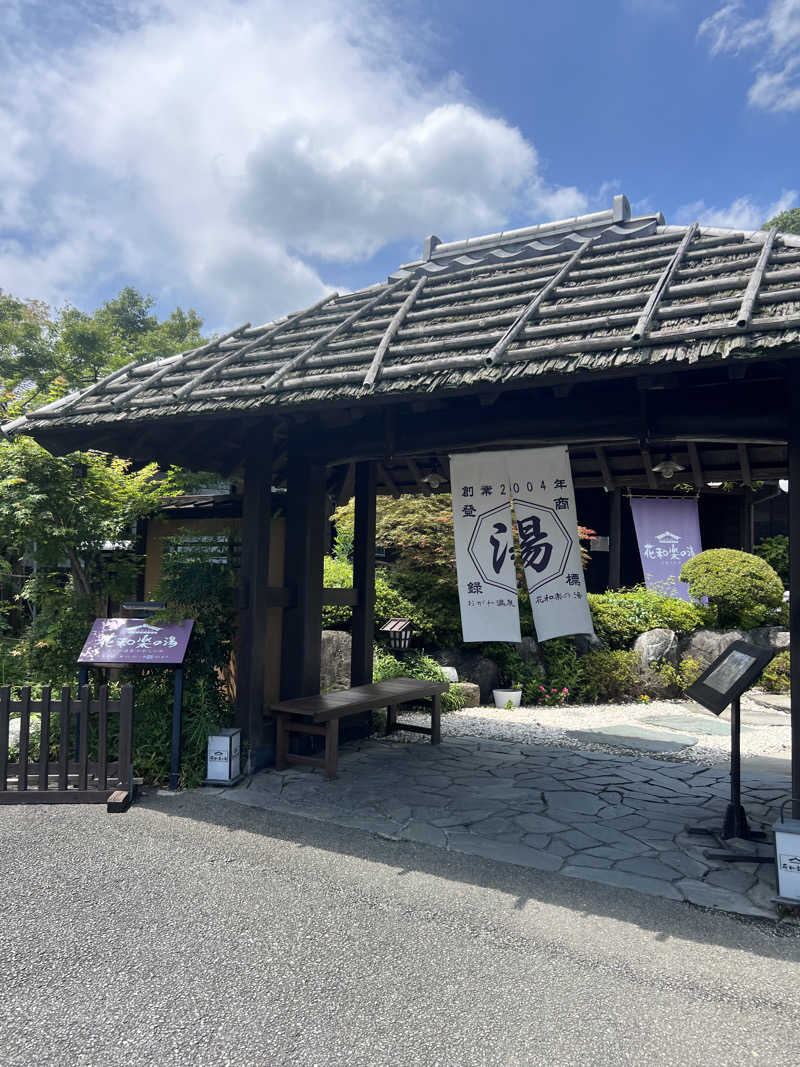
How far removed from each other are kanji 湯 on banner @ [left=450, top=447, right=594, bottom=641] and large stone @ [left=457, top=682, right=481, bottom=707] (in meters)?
5.11

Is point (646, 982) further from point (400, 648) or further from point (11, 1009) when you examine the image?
point (400, 648)

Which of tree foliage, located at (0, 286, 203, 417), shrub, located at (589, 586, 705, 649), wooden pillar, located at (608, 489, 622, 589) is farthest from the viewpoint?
tree foliage, located at (0, 286, 203, 417)

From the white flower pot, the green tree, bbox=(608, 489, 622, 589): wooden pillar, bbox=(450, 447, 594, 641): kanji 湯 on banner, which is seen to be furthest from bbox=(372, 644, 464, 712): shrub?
the green tree

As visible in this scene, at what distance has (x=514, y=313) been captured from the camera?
5.71m

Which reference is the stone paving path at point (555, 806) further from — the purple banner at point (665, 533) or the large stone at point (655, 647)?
the purple banner at point (665, 533)

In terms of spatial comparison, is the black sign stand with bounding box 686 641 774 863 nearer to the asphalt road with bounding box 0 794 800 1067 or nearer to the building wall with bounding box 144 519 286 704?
the asphalt road with bounding box 0 794 800 1067

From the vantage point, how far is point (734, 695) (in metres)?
4.86

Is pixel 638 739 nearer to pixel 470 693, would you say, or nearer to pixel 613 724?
pixel 613 724

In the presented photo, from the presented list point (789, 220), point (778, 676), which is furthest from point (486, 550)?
point (789, 220)

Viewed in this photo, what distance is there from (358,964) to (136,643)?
4.10 m

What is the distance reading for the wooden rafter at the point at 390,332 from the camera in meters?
5.41

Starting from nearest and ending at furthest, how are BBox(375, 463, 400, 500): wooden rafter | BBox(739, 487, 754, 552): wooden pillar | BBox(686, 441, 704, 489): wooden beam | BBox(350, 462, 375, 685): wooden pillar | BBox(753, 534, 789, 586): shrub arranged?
BBox(686, 441, 704, 489): wooden beam
BBox(350, 462, 375, 685): wooden pillar
BBox(375, 463, 400, 500): wooden rafter
BBox(739, 487, 754, 552): wooden pillar
BBox(753, 534, 789, 586): shrub

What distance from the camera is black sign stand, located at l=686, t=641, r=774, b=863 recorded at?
4.87 m

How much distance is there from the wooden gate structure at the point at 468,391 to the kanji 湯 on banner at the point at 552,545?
351 mm
